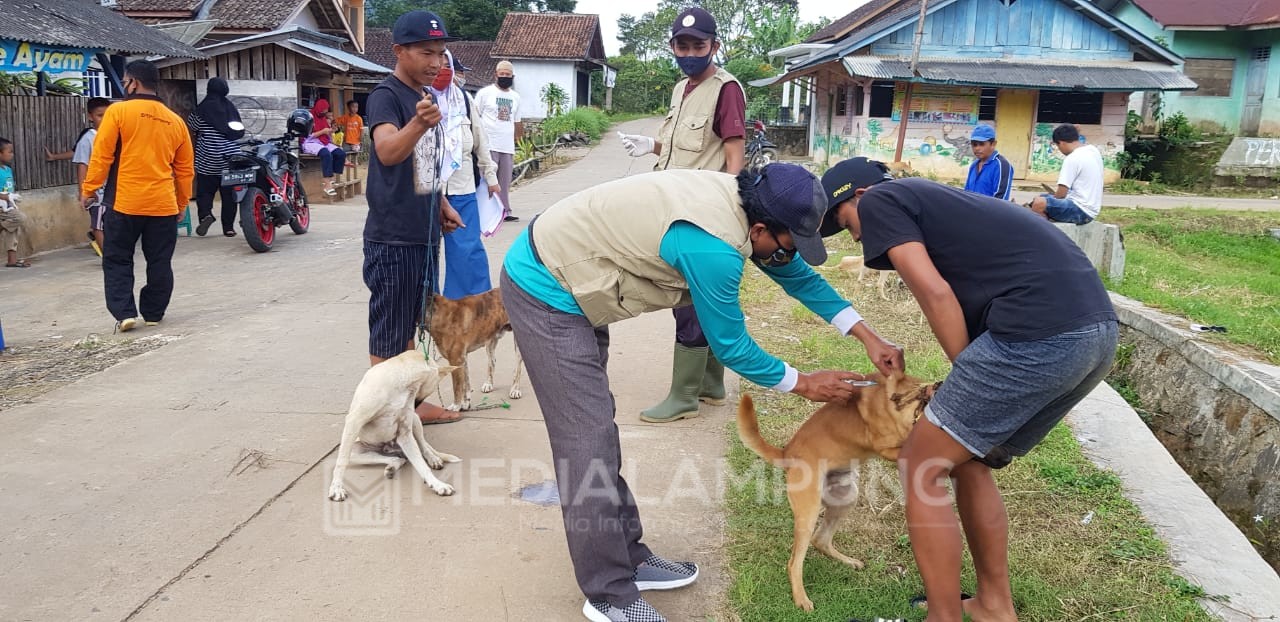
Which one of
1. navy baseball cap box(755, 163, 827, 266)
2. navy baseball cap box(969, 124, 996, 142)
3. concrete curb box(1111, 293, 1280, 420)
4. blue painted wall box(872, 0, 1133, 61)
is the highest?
blue painted wall box(872, 0, 1133, 61)

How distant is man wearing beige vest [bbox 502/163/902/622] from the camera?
2.73m

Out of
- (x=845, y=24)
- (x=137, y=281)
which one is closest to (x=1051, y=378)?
(x=137, y=281)

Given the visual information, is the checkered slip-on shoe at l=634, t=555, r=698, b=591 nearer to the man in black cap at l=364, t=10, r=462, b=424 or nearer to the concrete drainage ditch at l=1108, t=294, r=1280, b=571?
the man in black cap at l=364, t=10, r=462, b=424

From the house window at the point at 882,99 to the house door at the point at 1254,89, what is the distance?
988cm

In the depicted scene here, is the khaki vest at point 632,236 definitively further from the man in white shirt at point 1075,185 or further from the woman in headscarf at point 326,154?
the woman in headscarf at point 326,154

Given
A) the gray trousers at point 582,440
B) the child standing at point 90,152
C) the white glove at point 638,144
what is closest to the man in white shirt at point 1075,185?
the white glove at point 638,144

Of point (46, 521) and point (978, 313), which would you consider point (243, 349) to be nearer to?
point (46, 521)

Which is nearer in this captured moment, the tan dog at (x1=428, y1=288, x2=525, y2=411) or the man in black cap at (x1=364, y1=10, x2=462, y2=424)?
the man in black cap at (x1=364, y1=10, x2=462, y2=424)

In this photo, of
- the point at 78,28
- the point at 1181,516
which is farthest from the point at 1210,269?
the point at 78,28

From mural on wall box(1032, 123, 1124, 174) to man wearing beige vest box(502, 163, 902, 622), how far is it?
21467 millimetres

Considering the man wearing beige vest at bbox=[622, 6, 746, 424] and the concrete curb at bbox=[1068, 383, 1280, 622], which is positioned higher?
the man wearing beige vest at bbox=[622, 6, 746, 424]

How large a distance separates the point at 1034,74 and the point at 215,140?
17.6m

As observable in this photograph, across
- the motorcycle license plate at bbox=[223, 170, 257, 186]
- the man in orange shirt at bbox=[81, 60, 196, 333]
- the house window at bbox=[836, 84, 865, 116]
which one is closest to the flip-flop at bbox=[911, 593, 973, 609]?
the man in orange shirt at bbox=[81, 60, 196, 333]

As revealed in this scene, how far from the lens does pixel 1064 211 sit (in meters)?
8.64
